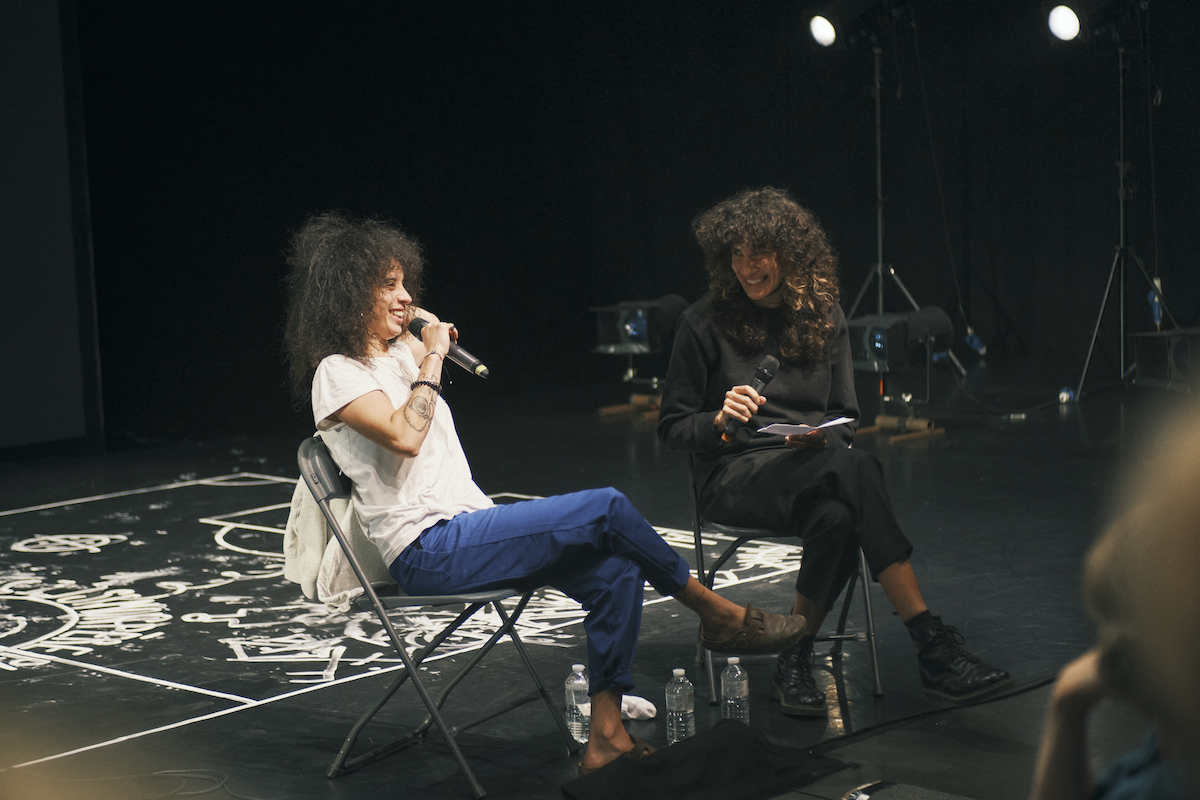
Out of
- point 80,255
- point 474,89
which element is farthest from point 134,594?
point 474,89

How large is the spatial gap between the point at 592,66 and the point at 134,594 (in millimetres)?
6953

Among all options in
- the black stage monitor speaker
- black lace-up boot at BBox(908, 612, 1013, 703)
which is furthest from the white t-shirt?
the black stage monitor speaker

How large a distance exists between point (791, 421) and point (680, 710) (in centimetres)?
82

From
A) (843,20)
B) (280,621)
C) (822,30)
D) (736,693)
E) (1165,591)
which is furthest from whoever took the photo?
(822,30)

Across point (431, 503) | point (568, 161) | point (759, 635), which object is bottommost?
point (759, 635)

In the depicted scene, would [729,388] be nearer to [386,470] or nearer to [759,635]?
[759,635]

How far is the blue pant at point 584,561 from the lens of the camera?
283 centimetres

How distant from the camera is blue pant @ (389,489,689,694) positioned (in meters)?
2.83

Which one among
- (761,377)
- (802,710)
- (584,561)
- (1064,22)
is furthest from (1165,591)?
(1064,22)

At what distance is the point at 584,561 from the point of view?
287cm

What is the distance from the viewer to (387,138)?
31.0 feet

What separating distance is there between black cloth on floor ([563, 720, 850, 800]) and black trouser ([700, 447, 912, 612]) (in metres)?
0.49

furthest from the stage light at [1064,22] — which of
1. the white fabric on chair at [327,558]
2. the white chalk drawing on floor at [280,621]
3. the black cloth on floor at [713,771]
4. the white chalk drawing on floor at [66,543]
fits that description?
the white fabric on chair at [327,558]

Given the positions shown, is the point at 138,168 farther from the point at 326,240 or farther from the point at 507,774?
the point at 507,774
